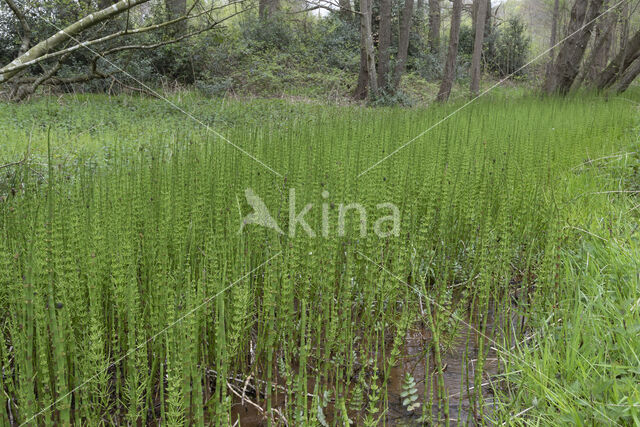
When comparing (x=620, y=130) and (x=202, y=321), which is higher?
(x=620, y=130)

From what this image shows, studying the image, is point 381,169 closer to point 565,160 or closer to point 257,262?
point 257,262

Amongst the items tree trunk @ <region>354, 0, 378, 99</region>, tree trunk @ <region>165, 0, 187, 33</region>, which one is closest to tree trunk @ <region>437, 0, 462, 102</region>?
tree trunk @ <region>354, 0, 378, 99</region>

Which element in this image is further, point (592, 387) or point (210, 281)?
point (210, 281)

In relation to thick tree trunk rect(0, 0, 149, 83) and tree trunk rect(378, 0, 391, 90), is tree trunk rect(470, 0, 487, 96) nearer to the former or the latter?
tree trunk rect(378, 0, 391, 90)

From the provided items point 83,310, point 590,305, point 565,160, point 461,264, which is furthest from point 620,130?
point 83,310

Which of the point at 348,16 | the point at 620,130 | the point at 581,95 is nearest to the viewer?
the point at 620,130

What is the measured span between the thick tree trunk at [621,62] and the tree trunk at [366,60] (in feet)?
14.2

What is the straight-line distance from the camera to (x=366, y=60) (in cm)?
1027

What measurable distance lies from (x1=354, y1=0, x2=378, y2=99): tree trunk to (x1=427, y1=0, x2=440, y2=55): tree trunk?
7517mm

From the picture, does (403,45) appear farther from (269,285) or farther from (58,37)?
(269,285)

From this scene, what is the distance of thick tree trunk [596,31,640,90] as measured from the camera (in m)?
8.06

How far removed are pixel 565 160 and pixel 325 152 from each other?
215cm

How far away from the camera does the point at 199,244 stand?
2293 mm

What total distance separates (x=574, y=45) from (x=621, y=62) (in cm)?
84
